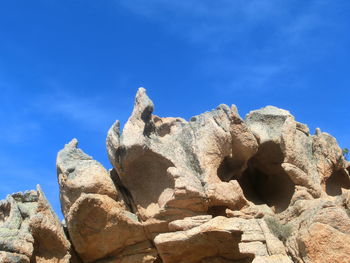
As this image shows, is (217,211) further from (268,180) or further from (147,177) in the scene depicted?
(268,180)

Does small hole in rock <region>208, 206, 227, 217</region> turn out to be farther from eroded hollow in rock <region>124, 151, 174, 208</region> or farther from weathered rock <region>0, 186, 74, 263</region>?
weathered rock <region>0, 186, 74, 263</region>

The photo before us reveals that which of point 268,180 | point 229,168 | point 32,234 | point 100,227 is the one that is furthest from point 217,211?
point 32,234

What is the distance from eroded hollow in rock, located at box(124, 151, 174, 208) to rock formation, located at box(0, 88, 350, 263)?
2cm

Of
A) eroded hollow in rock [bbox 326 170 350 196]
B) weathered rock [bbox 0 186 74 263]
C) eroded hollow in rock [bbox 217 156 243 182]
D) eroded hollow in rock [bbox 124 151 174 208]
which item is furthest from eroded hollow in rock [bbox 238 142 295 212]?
weathered rock [bbox 0 186 74 263]

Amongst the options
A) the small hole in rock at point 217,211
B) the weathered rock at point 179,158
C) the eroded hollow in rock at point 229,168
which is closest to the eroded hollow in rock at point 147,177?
the weathered rock at point 179,158

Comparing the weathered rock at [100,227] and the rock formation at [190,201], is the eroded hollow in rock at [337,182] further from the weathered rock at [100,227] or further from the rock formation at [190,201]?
the weathered rock at [100,227]

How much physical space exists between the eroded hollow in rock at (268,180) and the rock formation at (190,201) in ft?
0.10

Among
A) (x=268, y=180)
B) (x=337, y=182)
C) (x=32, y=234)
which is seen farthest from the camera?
(x=337, y=182)

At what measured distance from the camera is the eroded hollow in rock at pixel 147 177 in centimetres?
1302

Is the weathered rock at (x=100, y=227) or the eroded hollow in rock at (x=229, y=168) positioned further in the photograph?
the eroded hollow in rock at (x=229, y=168)

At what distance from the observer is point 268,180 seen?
595 inches

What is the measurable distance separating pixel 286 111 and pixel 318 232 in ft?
17.0

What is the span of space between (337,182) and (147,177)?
5338mm

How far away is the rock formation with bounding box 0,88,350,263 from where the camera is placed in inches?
432
